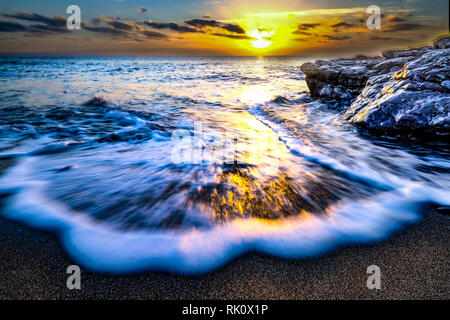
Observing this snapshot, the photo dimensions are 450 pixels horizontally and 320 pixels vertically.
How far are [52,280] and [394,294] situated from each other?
7.02 ft

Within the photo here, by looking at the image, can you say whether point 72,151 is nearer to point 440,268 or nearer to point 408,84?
point 440,268

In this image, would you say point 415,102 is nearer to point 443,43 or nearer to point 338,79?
point 338,79

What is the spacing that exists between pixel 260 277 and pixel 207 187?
133 centimetres

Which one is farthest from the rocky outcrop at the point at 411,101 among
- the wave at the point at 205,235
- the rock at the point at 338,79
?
the wave at the point at 205,235

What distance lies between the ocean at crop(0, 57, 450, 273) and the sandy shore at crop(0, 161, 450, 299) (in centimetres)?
→ 10

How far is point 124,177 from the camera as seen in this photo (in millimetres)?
2912

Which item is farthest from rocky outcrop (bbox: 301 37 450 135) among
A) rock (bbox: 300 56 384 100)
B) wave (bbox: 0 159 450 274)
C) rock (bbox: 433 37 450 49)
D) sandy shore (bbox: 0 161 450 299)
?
rock (bbox: 433 37 450 49)

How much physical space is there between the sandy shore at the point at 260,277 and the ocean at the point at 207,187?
0.34 feet

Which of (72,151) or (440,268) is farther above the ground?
(72,151)

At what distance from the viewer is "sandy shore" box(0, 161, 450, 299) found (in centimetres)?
134

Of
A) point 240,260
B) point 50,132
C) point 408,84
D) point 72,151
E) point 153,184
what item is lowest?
point 240,260

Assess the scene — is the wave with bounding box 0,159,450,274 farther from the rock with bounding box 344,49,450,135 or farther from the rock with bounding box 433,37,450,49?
the rock with bounding box 433,37,450,49
